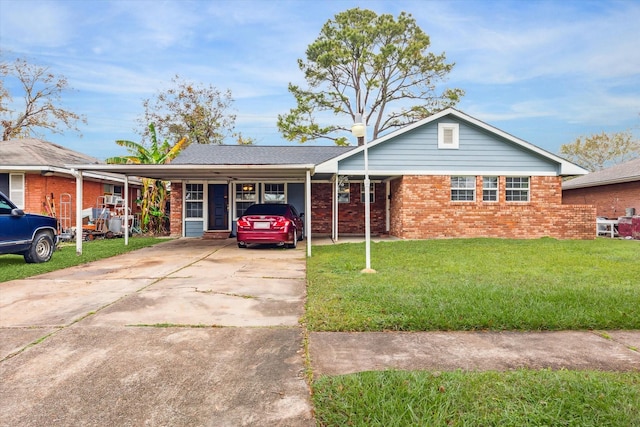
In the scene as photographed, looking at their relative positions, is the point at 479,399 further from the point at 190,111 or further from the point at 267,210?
the point at 190,111

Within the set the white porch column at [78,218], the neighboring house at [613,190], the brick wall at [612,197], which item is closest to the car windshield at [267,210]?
the white porch column at [78,218]

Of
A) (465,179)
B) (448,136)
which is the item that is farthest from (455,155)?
(465,179)

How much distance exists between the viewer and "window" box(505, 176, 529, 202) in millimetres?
15820

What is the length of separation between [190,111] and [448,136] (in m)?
23.0

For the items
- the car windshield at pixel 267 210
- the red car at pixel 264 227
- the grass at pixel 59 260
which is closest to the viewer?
the grass at pixel 59 260

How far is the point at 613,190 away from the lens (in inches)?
866

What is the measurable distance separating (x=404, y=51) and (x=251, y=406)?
3029 centimetres

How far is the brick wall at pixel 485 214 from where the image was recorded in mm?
15398

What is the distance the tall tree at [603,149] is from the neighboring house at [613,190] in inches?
839

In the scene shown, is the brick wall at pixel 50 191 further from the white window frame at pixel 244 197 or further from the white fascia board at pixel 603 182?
the white fascia board at pixel 603 182

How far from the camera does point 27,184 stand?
53.8ft

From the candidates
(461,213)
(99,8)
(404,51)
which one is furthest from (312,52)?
(461,213)

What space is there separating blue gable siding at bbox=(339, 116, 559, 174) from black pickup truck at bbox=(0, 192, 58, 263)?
33.0ft

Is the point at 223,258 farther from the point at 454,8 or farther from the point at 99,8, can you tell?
the point at 454,8
